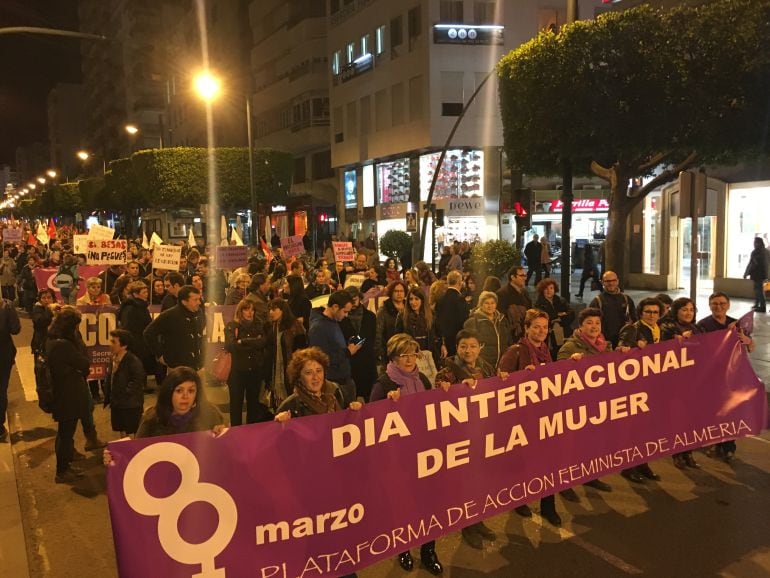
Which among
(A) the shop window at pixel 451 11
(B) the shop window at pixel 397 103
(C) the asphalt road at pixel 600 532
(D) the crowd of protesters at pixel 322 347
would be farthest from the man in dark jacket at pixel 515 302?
(B) the shop window at pixel 397 103

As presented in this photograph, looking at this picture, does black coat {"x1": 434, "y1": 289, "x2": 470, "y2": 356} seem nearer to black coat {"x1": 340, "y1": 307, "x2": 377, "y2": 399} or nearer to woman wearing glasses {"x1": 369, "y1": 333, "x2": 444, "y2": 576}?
black coat {"x1": 340, "y1": 307, "x2": 377, "y2": 399}

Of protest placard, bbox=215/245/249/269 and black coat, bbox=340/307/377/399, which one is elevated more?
protest placard, bbox=215/245/249/269

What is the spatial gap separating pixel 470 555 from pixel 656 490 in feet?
6.62

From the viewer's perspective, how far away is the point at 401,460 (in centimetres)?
436

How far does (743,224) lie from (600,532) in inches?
620

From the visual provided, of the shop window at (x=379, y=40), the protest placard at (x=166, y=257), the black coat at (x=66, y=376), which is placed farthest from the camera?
the shop window at (x=379, y=40)

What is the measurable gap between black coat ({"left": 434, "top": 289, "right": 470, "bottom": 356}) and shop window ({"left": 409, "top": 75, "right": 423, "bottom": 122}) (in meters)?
25.5

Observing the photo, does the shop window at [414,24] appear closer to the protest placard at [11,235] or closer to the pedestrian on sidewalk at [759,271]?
the protest placard at [11,235]

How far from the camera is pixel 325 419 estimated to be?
4.12m

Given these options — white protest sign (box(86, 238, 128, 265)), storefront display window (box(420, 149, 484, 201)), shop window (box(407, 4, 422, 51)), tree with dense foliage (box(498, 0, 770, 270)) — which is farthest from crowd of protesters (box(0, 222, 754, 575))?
shop window (box(407, 4, 422, 51))

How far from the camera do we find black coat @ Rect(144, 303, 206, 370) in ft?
24.7

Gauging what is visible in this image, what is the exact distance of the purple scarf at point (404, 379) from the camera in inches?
196

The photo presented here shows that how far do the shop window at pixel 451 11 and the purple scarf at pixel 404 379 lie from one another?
29513 millimetres

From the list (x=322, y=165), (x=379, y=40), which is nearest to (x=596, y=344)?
(x=379, y=40)
